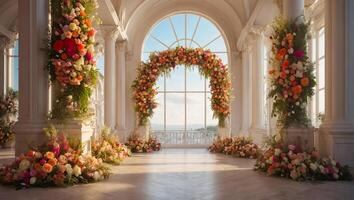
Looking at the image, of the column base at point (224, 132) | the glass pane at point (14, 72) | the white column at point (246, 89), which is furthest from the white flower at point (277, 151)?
the glass pane at point (14, 72)

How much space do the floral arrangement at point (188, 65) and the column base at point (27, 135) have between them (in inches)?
310

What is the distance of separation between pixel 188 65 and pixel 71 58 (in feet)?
27.5

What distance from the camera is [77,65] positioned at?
21.8 feet

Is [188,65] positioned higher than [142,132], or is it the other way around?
[188,65]

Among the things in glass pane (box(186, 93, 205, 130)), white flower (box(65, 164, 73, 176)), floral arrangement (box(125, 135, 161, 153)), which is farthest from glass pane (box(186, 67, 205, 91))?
white flower (box(65, 164, 73, 176))

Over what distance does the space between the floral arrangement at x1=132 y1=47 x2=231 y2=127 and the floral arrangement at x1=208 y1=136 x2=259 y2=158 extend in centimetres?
133

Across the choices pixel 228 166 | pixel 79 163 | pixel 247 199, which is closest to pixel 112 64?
pixel 228 166

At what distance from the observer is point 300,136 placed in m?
7.42

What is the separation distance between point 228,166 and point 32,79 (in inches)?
180

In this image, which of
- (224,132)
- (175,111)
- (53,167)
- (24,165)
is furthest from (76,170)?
(175,111)

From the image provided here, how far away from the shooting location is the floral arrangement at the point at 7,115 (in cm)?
1502

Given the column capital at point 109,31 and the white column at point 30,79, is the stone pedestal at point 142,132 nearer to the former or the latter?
the column capital at point 109,31

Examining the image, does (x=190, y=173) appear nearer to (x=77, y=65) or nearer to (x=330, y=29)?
(x=77, y=65)

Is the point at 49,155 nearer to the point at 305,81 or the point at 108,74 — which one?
the point at 305,81
